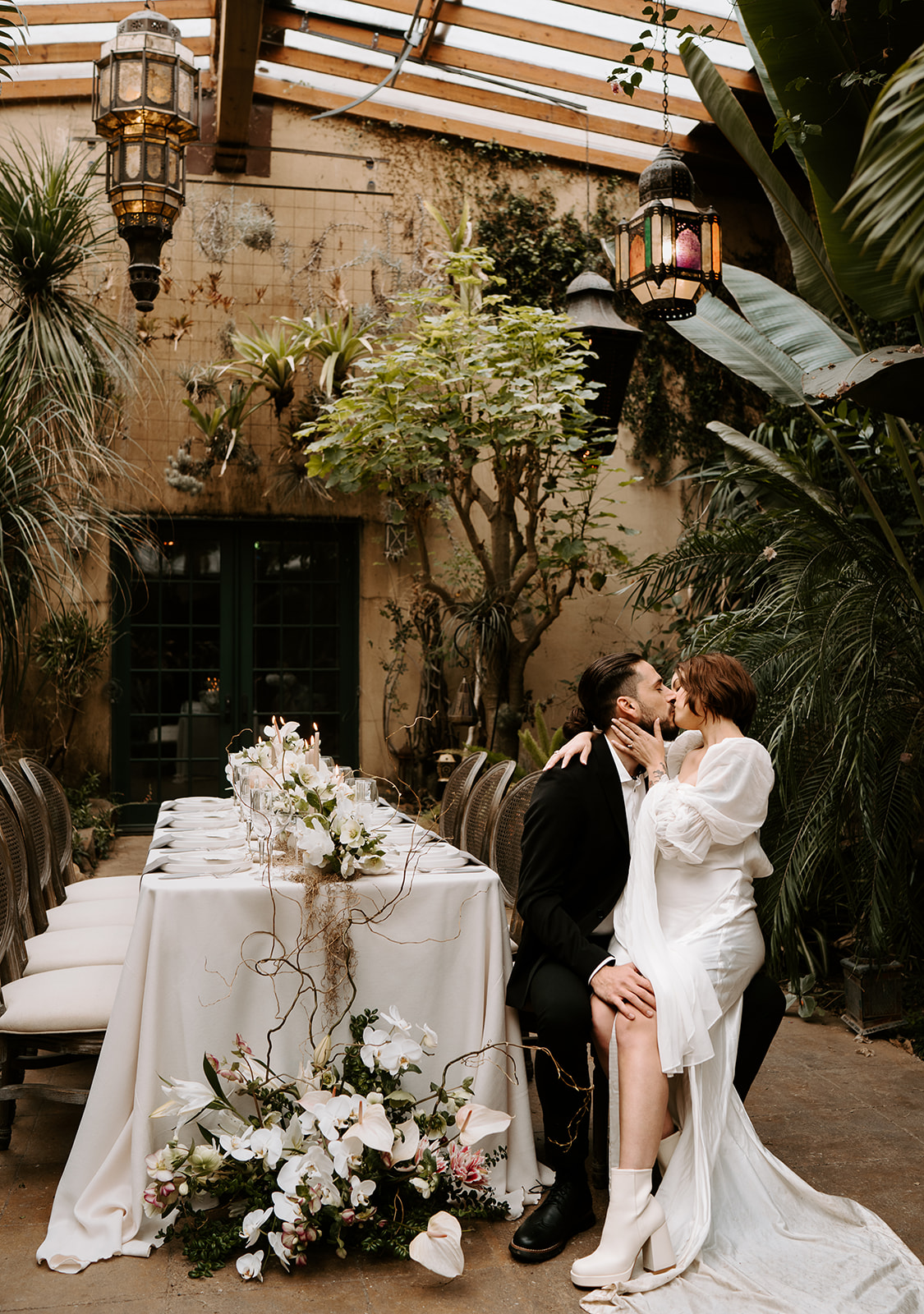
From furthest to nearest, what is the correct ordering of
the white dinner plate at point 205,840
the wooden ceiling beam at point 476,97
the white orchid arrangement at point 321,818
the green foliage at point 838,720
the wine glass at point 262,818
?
the wooden ceiling beam at point 476,97
the green foliage at point 838,720
the white dinner plate at point 205,840
the wine glass at point 262,818
the white orchid arrangement at point 321,818

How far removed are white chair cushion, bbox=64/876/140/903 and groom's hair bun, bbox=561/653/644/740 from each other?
80.6 inches

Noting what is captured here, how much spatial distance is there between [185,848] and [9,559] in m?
2.88

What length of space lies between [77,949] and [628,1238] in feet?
6.01

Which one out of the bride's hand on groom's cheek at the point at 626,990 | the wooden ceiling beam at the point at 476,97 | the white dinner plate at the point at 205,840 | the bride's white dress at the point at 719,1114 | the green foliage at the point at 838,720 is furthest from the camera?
the wooden ceiling beam at the point at 476,97

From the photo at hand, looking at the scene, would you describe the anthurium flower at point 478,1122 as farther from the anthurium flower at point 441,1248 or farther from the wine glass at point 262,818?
the wine glass at point 262,818

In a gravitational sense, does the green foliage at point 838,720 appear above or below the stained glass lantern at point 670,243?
below

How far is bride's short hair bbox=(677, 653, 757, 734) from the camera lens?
2.74m

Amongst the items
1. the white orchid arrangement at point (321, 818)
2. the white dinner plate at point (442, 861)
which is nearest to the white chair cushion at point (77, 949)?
the white orchid arrangement at point (321, 818)

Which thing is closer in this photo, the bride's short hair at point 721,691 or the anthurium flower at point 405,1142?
the anthurium flower at point 405,1142

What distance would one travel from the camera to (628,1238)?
2295 mm

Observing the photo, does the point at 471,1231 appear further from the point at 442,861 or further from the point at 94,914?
the point at 94,914

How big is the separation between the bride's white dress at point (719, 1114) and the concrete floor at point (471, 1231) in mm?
219

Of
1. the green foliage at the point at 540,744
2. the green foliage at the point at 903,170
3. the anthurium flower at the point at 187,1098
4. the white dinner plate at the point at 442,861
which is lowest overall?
the anthurium flower at the point at 187,1098

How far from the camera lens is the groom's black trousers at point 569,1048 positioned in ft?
8.24
